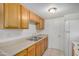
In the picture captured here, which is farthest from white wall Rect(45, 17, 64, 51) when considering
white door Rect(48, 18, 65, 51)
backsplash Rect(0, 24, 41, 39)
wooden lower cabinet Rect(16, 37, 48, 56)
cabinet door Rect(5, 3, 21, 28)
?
Answer: backsplash Rect(0, 24, 41, 39)

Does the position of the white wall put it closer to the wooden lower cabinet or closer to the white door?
the white door

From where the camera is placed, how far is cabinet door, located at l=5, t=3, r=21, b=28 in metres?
1.39

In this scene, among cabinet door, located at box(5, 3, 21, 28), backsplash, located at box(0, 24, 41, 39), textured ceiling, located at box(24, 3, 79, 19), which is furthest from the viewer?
backsplash, located at box(0, 24, 41, 39)

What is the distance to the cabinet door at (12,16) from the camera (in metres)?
1.39

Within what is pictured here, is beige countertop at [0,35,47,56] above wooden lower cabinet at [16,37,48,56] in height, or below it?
above

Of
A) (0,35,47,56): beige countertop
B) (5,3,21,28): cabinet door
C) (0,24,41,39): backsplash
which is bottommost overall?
(0,35,47,56): beige countertop

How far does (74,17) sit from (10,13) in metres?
0.84

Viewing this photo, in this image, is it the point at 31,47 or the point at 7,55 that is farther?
the point at 31,47

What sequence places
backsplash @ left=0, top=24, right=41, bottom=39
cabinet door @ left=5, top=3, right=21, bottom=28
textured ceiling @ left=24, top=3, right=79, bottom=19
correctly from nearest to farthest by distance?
1. textured ceiling @ left=24, top=3, right=79, bottom=19
2. cabinet door @ left=5, top=3, right=21, bottom=28
3. backsplash @ left=0, top=24, right=41, bottom=39

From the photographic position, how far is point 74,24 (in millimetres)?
1357

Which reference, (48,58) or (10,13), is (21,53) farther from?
(10,13)

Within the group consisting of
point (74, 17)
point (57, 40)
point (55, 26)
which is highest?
point (74, 17)

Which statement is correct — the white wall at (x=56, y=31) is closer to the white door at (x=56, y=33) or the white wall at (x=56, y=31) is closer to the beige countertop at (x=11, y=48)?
the white door at (x=56, y=33)

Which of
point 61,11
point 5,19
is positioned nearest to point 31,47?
point 5,19
